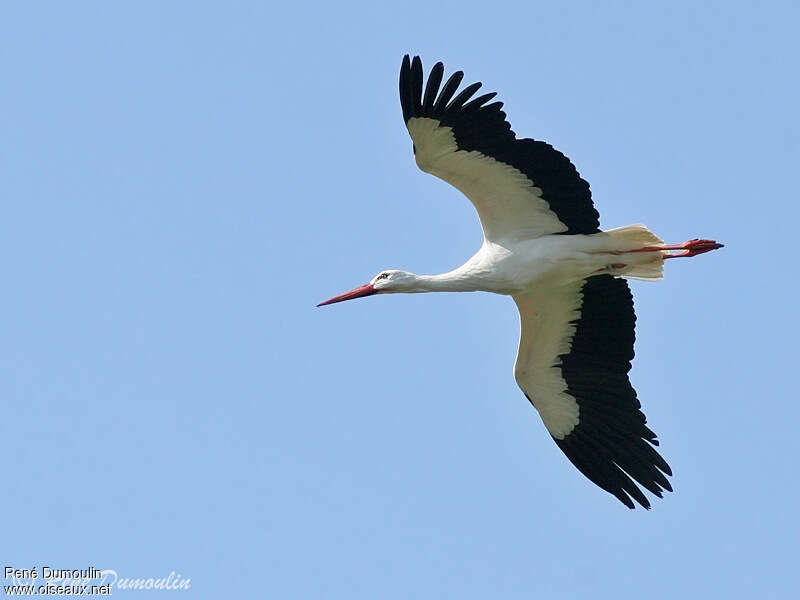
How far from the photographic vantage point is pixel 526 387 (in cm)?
1562

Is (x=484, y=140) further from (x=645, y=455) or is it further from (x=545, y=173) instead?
(x=645, y=455)

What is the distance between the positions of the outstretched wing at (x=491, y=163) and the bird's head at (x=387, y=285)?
3.39 feet

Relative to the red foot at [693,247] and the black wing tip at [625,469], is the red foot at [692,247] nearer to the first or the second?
the red foot at [693,247]

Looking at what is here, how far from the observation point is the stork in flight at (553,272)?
44.6 feet

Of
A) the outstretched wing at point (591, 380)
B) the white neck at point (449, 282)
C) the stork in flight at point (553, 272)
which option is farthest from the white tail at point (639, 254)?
the white neck at point (449, 282)

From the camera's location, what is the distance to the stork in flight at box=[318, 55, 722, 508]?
13602 millimetres

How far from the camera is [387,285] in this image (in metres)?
15.2

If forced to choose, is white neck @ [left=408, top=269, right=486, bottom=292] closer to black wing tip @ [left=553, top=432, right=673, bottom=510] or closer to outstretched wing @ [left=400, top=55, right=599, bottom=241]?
outstretched wing @ [left=400, top=55, right=599, bottom=241]

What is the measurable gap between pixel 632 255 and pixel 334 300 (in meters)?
3.33

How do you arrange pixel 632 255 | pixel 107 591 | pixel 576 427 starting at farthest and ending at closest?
pixel 576 427, pixel 632 255, pixel 107 591

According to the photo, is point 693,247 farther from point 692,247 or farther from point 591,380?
point 591,380

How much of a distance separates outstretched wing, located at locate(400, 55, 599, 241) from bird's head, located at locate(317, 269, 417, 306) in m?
1.03

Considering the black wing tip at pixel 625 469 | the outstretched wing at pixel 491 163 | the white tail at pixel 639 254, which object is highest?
the outstretched wing at pixel 491 163

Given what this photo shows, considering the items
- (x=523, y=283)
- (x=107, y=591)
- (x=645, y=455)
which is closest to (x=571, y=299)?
(x=523, y=283)
